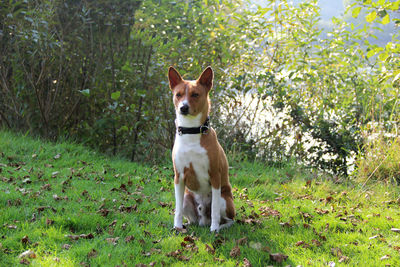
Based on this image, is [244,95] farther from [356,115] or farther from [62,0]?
[62,0]

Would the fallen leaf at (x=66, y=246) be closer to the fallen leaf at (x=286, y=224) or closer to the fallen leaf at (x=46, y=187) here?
the fallen leaf at (x=46, y=187)

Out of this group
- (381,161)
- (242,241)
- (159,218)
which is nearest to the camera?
(242,241)

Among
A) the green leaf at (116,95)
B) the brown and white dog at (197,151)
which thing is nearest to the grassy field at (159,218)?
the brown and white dog at (197,151)

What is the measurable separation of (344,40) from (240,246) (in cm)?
516

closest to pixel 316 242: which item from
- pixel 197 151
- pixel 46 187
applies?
pixel 197 151

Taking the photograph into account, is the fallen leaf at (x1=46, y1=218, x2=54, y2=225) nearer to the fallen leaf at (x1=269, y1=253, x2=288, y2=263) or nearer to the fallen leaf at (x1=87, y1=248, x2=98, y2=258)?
the fallen leaf at (x1=87, y1=248, x2=98, y2=258)

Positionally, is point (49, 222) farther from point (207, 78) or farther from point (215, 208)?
point (207, 78)

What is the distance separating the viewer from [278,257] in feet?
11.2

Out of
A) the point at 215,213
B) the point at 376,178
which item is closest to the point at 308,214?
the point at 215,213

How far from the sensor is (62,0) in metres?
7.27

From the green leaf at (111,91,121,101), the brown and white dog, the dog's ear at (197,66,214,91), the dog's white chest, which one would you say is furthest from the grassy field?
the dog's ear at (197,66,214,91)

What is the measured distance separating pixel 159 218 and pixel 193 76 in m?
3.49

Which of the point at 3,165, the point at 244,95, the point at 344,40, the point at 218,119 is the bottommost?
the point at 3,165

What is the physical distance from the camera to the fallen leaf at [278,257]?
3404 millimetres
